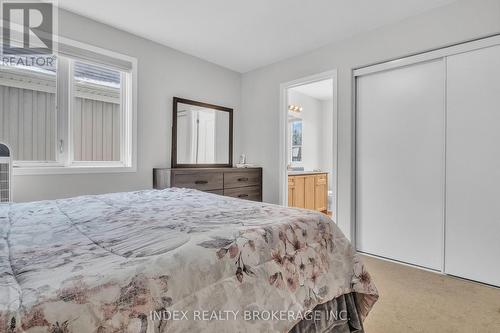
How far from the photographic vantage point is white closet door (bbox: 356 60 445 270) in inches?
100

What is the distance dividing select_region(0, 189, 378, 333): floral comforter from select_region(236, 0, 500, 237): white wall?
6.34ft

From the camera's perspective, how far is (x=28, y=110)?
252 centimetres

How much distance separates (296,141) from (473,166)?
3.55m

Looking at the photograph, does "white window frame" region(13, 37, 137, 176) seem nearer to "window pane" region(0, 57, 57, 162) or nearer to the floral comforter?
"window pane" region(0, 57, 57, 162)

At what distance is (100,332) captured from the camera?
57cm

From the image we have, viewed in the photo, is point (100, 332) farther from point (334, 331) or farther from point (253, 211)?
point (334, 331)

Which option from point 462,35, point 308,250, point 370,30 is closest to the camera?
point 308,250

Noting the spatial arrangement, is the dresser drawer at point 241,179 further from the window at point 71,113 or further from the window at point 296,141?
the window at point 296,141

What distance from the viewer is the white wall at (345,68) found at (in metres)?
2.34

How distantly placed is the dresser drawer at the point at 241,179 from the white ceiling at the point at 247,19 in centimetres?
162

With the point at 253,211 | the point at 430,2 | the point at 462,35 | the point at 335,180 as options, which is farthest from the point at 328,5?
the point at 253,211

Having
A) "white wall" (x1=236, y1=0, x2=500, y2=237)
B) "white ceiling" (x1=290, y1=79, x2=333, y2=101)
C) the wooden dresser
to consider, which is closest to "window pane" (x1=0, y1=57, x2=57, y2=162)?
the wooden dresser

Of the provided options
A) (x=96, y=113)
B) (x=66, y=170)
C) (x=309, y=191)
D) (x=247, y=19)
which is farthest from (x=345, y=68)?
(x=66, y=170)

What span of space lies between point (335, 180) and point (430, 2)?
1.90m
